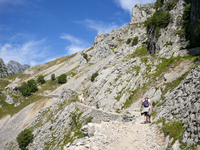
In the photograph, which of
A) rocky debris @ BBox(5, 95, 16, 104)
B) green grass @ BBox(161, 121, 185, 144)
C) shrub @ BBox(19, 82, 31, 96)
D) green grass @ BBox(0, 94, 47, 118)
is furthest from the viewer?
shrub @ BBox(19, 82, 31, 96)

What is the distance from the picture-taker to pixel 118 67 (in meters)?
33.1

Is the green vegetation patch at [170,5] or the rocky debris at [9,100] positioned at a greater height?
the green vegetation patch at [170,5]

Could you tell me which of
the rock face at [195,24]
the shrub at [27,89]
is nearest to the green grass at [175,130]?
the rock face at [195,24]

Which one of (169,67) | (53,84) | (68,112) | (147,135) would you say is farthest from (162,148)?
(53,84)

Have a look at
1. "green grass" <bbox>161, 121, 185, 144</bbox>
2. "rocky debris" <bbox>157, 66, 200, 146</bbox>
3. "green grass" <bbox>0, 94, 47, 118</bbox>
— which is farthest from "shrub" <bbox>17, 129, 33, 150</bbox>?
"green grass" <bbox>161, 121, 185, 144</bbox>

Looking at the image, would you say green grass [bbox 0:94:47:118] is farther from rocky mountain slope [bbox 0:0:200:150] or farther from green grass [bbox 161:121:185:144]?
green grass [bbox 161:121:185:144]

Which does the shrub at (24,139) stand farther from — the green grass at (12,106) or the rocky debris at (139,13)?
the rocky debris at (139,13)

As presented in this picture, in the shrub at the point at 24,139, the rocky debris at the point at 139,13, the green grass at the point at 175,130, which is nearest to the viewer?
the green grass at the point at 175,130

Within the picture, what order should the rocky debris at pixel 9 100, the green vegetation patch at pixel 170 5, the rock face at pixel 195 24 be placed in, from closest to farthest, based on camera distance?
the rock face at pixel 195 24 < the green vegetation patch at pixel 170 5 < the rocky debris at pixel 9 100

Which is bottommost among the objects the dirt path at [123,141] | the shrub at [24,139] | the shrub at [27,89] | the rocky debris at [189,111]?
the shrub at [24,139]

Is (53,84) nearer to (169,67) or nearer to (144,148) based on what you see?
(169,67)

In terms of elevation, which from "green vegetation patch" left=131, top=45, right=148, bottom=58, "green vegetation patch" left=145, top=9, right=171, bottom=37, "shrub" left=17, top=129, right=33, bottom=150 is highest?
"green vegetation patch" left=145, top=9, right=171, bottom=37

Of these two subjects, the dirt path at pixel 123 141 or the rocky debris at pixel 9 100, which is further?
the rocky debris at pixel 9 100

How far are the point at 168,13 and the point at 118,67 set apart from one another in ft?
52.1
